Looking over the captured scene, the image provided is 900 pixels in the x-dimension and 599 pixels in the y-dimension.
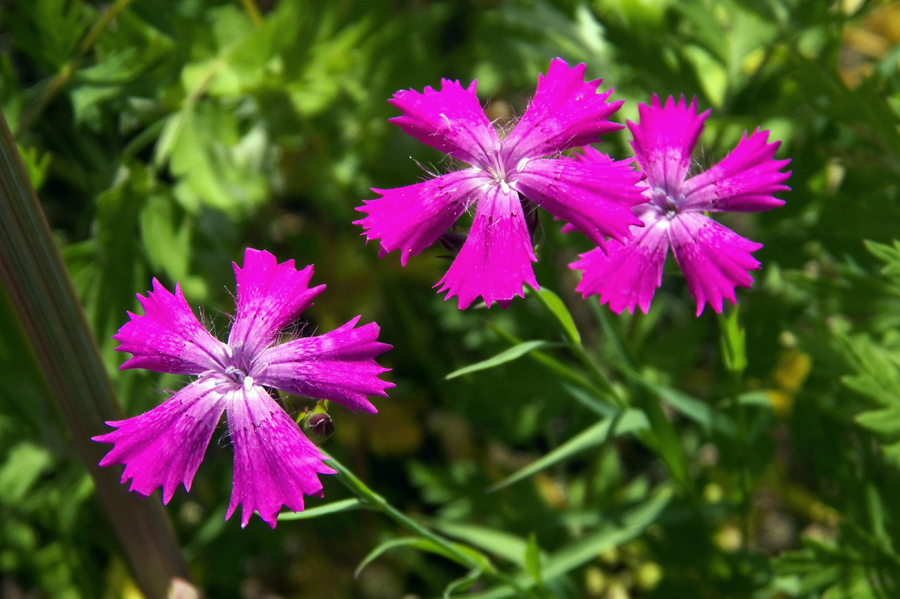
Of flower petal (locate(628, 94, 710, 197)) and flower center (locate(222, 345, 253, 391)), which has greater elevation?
flower petal (locate(628, 94, 710, 197))

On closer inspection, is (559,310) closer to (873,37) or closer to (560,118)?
(560,118)

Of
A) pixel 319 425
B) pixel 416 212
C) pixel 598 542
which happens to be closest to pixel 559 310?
pixel 416 212

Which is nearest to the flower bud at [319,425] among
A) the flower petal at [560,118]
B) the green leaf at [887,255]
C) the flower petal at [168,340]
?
the flower petal at [168,340]

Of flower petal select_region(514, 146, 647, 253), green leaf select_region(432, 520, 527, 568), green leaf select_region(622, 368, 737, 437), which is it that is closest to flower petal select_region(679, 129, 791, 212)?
flower petal select_region(514, 146, 647, 253)

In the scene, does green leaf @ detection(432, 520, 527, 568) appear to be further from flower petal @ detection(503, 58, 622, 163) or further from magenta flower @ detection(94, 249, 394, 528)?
flower petal @ detection(503, 58, 622, 163)

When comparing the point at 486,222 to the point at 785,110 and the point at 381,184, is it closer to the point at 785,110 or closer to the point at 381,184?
the point at 785,110

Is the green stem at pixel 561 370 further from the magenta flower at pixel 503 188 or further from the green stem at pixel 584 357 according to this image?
the magenta flower at pixel 503 188
